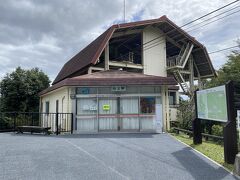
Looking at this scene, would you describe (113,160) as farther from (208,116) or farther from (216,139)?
(216,139)

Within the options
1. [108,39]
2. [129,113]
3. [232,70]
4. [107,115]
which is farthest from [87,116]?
[232,70]

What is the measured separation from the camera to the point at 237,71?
1558 cm

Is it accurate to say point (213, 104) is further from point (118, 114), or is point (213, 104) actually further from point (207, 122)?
point (207, 122)

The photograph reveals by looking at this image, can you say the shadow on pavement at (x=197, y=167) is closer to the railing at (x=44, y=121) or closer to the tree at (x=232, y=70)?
the railing at (x=44, y=121)

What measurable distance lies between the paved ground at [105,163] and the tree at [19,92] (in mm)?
15429

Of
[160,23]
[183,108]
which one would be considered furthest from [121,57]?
[183,108]

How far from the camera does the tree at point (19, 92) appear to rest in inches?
851

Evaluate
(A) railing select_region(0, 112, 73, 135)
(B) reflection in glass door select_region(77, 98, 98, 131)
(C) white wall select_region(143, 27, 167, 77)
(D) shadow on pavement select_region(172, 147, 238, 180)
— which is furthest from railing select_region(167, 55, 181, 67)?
(D) shadow on pavement select_region(172, 147, 238, 180)

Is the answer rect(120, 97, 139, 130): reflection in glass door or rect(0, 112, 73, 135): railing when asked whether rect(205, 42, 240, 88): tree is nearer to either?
rect(120, 97, 139, 130): reflection in glass door

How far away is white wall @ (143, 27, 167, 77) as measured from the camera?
58.0 feet

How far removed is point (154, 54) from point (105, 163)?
13755 mm

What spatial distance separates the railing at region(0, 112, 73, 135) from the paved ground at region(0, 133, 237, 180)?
430cm

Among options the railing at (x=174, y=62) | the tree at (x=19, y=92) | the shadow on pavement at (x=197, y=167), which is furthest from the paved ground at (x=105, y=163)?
the tree at (x=19, y=92)

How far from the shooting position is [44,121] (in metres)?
16.9
